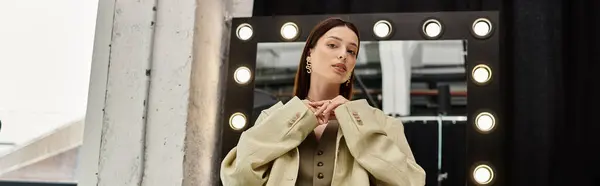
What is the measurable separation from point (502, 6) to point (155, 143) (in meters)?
0.91

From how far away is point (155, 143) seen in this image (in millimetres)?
1616

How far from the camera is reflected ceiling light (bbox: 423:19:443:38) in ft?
4.93

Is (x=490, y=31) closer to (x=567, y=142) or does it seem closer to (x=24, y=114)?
(x=567, y=142)

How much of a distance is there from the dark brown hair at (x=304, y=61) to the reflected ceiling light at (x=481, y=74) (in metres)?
0.29

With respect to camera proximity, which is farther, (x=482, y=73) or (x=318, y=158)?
(x=482, y=73)

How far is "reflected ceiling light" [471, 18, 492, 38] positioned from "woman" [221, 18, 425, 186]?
0.35 meters

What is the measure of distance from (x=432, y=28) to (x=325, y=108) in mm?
413

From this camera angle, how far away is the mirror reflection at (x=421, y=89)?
150 centimetres

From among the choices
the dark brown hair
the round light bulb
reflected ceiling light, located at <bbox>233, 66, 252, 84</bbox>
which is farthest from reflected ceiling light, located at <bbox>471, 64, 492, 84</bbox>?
reflected ceiling light, located at <bbox>233, 66, 252, 84</bbox>

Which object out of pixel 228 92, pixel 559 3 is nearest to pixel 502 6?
pixel 559 3

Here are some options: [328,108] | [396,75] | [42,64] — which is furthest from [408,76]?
[42,64]

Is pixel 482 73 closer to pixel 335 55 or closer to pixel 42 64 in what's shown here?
pixel 335 55

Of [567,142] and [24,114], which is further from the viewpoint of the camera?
[24,114]

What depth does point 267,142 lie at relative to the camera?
119 cm
